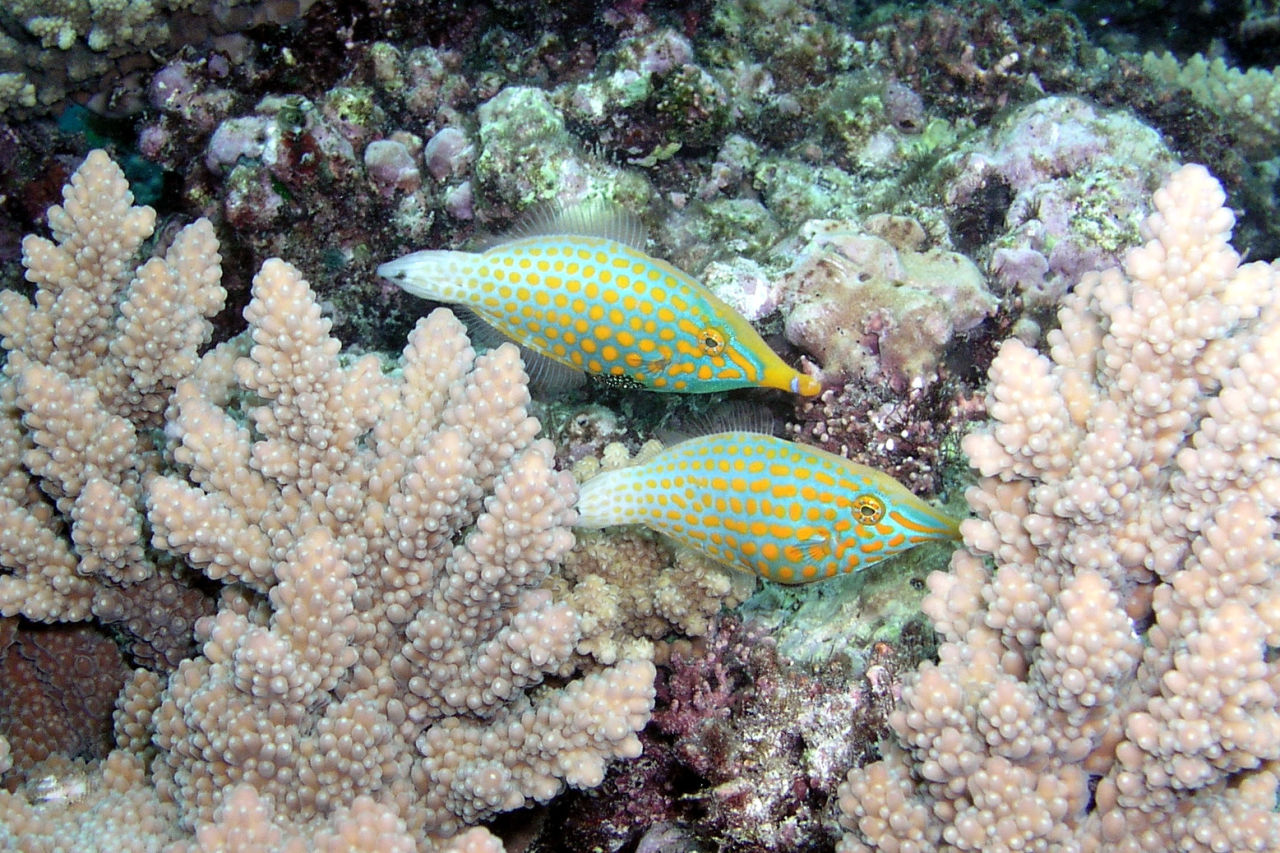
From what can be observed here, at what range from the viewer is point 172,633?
11.9 ft

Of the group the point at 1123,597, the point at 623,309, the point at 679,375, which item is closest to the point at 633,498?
the point at 679,375

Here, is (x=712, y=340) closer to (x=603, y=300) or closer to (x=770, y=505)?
(x=603, y=300)

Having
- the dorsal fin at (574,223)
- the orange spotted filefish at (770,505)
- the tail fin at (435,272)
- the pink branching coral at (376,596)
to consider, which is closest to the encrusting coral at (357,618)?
the pink branching coral at (376,596)

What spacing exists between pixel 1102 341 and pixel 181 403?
11.8ft

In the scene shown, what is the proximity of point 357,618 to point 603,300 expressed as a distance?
1.81m

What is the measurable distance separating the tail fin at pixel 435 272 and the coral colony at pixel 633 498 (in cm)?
2

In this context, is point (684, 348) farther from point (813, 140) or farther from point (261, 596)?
point (813, 140)

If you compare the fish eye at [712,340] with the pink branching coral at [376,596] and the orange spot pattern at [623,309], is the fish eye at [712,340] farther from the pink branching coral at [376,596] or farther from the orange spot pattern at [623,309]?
the pink branching coral at [376,596]

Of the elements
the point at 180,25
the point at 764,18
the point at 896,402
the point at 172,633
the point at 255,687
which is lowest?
the point at 172,633

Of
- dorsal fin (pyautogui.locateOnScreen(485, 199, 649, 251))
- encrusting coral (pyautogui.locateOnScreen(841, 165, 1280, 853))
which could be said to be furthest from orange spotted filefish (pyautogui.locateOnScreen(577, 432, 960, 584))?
dorsal fin (pyautogui.locateOnScreen(485, 199, 649, 251))

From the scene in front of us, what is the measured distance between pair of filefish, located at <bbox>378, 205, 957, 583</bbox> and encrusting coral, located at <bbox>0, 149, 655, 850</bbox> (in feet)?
1.99

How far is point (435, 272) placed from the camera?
3994 mm

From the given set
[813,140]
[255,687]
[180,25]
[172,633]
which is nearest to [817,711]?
[255,687]

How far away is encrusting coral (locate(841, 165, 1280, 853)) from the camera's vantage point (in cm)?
241
